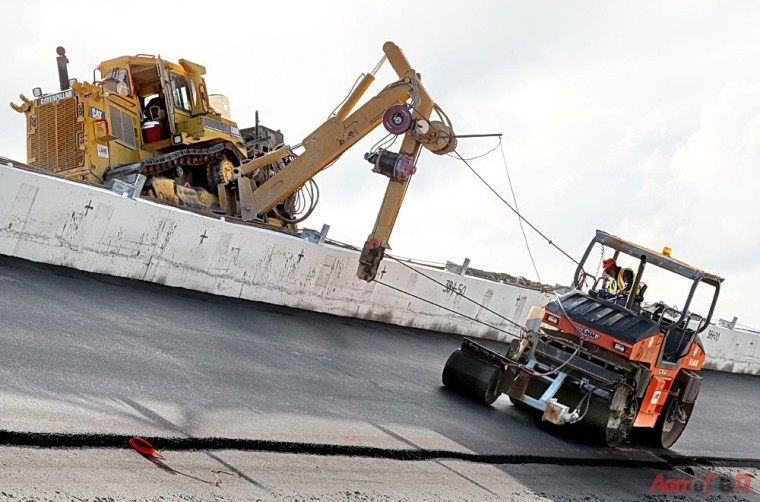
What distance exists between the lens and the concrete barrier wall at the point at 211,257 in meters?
11.9

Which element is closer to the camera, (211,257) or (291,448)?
(291,448)

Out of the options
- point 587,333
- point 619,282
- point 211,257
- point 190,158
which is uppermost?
point 190,158

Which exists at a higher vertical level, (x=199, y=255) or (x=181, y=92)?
(x=181, y=92)

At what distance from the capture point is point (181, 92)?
66.4ft

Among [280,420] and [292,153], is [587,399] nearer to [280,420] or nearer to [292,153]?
[280,420]

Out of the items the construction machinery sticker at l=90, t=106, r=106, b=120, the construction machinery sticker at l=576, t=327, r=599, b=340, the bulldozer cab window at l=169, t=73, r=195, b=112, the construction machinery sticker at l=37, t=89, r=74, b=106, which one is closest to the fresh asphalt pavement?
the construction machinery sticker at l=576, t=327, r=599, b=340

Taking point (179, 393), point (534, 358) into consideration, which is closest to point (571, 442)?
point (534, 358)

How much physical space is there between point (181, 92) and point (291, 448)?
14652 mm

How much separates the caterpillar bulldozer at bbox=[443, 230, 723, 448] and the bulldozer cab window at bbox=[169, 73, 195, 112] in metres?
11.1

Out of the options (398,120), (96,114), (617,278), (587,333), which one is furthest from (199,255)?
(96,114)

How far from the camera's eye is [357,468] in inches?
282

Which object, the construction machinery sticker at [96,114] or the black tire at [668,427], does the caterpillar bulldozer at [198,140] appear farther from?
the black tire at [668,427]

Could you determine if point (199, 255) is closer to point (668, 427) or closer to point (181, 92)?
point (668, 427)

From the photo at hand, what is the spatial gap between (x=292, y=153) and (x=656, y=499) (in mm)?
11583
